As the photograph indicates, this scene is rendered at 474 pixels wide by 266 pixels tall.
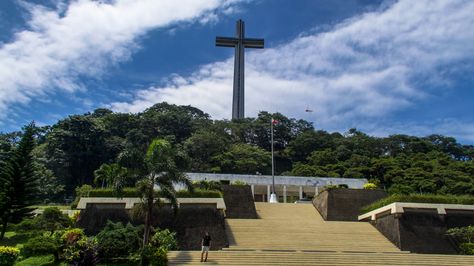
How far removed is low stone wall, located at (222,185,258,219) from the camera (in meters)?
22.7

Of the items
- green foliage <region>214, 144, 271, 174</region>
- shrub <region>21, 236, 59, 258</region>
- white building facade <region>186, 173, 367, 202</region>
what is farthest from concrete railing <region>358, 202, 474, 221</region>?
green foliage <region>214, 144, 271, 174</region>

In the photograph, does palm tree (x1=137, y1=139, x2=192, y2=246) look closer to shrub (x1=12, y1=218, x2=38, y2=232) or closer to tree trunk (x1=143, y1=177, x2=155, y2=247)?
tree trunk (x1=143, y1=177, x2=155, y2=247)

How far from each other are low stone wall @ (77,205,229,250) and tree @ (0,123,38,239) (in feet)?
13.6

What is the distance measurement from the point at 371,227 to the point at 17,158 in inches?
702

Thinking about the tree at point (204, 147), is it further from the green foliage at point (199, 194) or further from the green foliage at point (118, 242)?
the green foliage at point (118, 242)

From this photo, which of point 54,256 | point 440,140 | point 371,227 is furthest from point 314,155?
point 54,256

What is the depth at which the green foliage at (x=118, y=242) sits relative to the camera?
1462cm

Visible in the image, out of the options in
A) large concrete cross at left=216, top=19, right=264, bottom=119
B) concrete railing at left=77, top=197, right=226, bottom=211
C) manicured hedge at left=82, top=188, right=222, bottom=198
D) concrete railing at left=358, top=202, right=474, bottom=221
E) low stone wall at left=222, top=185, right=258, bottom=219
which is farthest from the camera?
large concrete cross at left=216, top=19, right=264, bottom=119

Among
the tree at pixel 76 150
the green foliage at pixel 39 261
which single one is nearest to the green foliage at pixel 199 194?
the green foliage at pixel 39 261

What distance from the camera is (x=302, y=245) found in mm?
17734

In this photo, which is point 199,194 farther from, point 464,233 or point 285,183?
point 285,183

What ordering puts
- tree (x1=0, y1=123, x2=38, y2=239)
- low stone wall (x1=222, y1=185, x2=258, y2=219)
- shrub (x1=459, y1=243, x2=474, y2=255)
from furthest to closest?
low stone wall (x1=222, y1=185, x2=258, y2=219) < tree (x1=0, y1=123, x2=38, y2=239) < shrub (x1=459, y1=243, x2=474, y2=255)

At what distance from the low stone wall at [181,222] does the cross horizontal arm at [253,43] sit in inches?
1822

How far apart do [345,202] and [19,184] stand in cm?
1708
